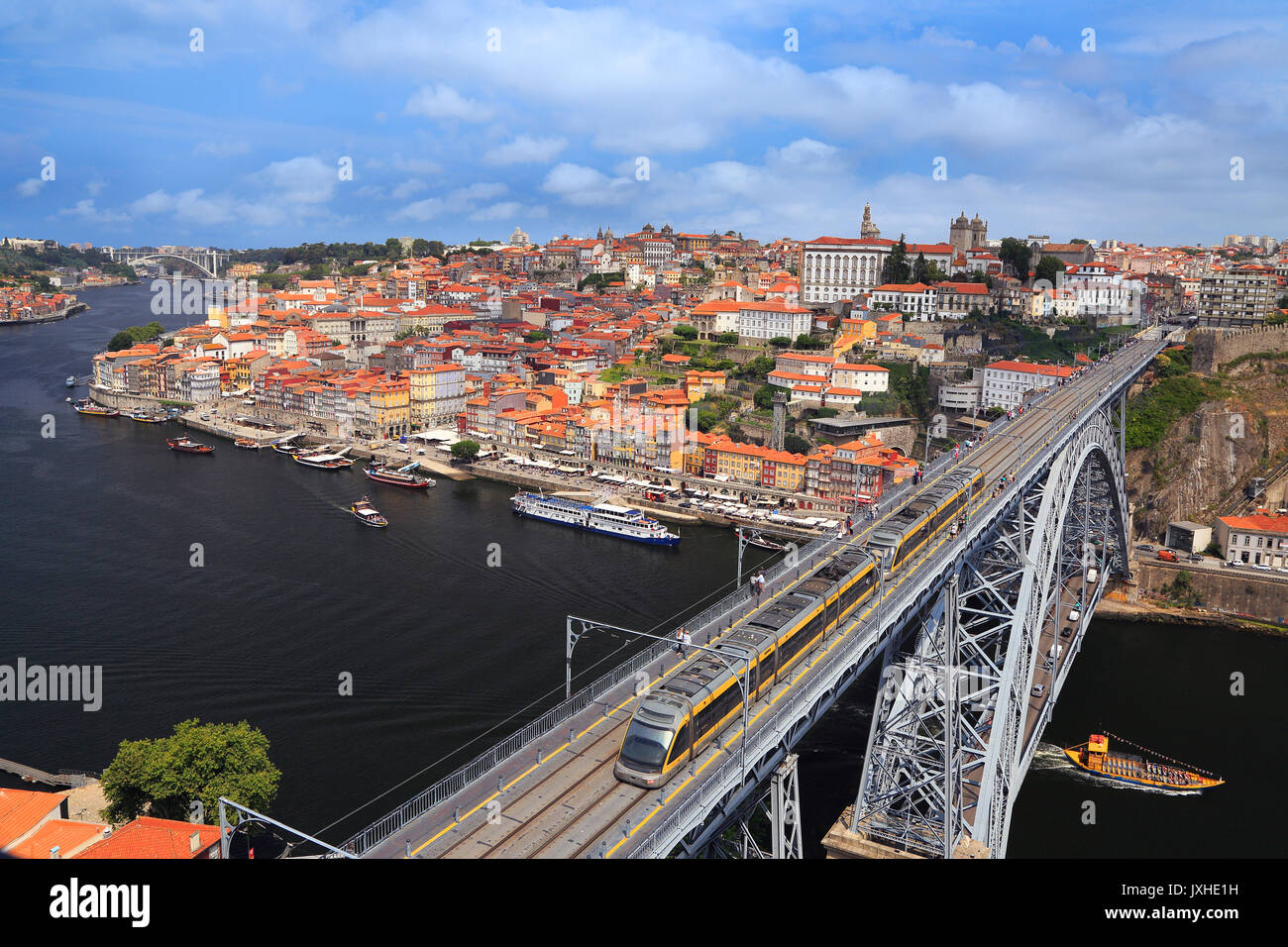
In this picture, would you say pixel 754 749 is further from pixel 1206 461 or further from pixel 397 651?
pixel 1206 461

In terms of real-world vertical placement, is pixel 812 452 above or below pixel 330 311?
below

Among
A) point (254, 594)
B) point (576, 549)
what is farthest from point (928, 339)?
point (254, 594)

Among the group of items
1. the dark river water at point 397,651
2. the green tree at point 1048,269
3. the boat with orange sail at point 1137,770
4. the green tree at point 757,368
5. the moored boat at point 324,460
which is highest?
the green tree at point 1048,269

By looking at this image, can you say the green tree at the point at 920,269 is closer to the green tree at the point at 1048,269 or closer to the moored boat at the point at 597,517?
the green tree at the point at 1048,269

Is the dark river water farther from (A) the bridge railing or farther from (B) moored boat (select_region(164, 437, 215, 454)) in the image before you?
(B) moored boat (select_region(164, 437, 215, 454))

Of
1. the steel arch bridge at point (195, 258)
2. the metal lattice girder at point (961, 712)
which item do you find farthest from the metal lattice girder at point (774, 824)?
the steel arch bridge at point (195, 258)

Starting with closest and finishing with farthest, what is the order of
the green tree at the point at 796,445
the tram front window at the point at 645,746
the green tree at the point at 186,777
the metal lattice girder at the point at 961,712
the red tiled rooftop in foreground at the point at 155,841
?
1. the tram front window at the point at 645,746
2. the red tiled rooftop in foreground at the point at 155,841
3. the metal lattice girder at the point at 961,712
4. the green tree at the point at 186,777
5. the green tree at the point at 796,445
